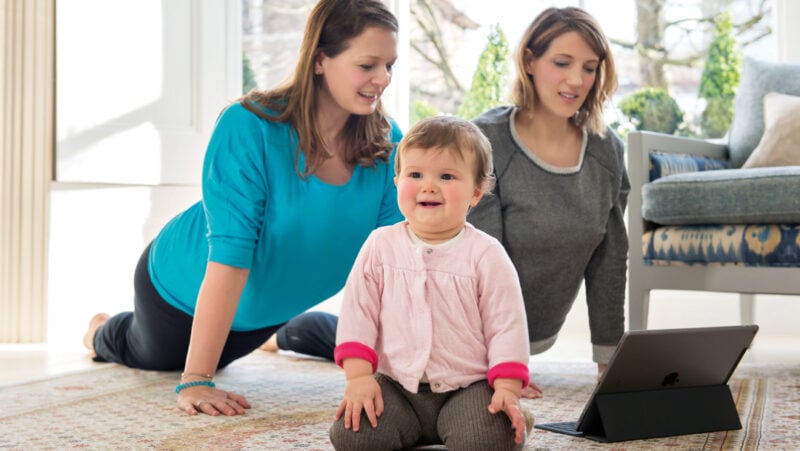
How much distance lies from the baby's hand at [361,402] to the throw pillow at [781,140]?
1771mm

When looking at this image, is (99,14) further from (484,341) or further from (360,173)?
(484,341)

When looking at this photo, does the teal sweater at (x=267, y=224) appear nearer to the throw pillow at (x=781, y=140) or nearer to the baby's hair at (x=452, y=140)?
the baby's hair at (x=452, y=140)

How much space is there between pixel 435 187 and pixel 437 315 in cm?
17

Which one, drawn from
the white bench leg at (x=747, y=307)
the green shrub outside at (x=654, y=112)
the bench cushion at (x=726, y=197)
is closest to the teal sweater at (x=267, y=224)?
the bench cushion at (x=726, y=197)

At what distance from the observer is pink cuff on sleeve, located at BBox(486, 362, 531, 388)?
3.88ft

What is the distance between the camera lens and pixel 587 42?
6.23ft

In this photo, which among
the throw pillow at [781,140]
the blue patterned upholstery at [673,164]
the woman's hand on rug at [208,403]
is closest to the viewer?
the woman's hand on rug at [208,403]

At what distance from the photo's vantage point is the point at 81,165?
3033 mm

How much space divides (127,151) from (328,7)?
1.54 metres

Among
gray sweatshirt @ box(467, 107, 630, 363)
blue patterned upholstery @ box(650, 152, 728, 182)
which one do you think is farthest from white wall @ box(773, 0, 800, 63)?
gray sweatshirt @ box(467, 107, 630, 363)

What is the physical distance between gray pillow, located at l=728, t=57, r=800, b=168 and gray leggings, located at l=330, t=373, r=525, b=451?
6.02ft

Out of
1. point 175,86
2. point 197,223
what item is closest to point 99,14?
point 175,86

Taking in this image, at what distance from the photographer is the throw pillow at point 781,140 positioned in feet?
8.45

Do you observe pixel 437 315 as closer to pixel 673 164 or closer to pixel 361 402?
pixel 361 402
